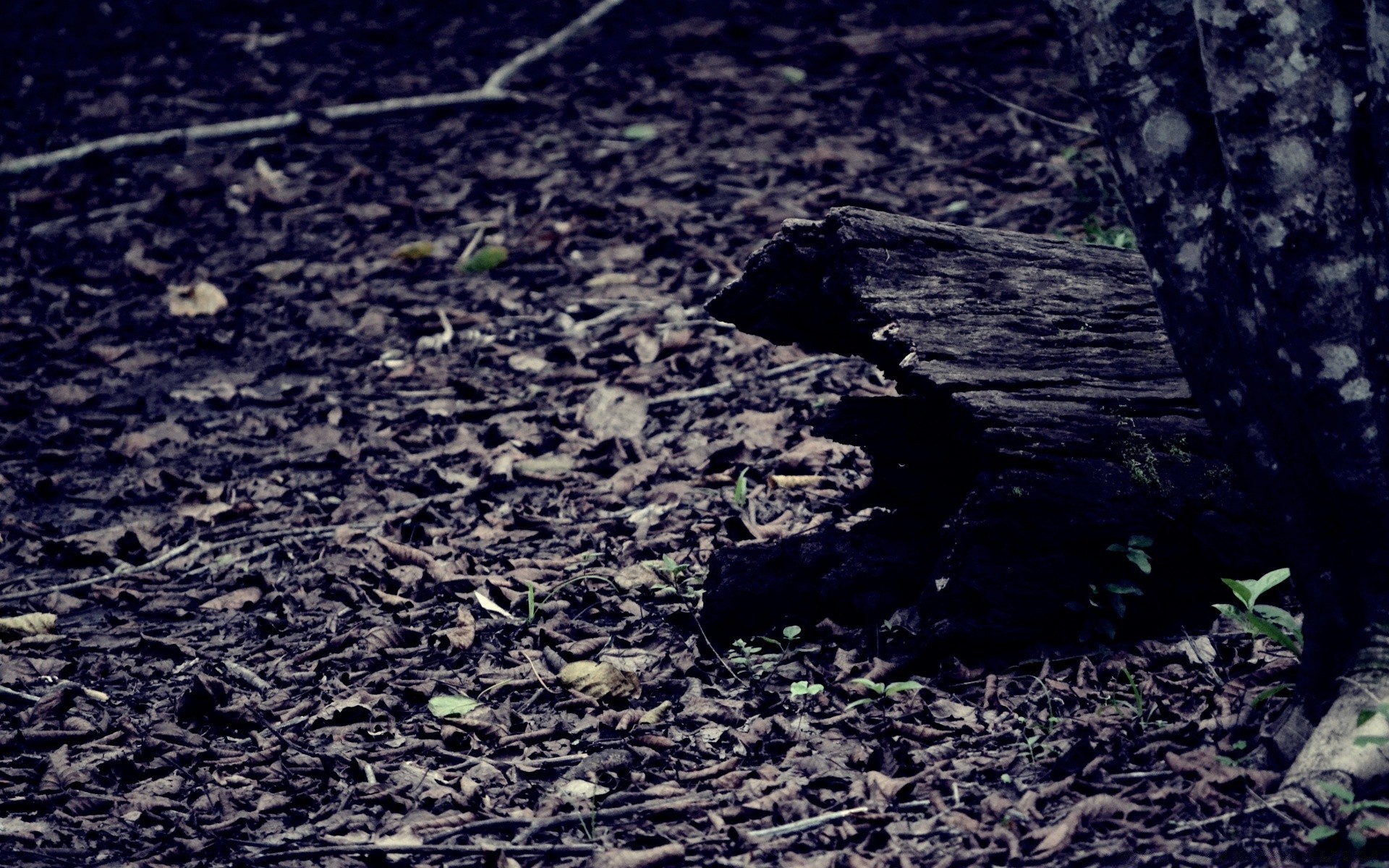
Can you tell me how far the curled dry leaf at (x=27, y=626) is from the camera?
12.3ft

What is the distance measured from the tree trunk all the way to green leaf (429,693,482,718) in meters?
1.94

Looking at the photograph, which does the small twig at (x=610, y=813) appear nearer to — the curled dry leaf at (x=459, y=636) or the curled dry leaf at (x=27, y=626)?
the curled dry leaf at (x=459, y=636)

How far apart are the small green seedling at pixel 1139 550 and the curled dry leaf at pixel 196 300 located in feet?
15.8

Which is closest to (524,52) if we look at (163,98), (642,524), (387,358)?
(163,98)

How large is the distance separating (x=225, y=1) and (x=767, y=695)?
8.71m

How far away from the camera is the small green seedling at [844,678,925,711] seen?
9.53 ft

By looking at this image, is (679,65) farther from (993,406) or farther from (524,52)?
(993,406)

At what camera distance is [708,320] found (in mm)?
5527

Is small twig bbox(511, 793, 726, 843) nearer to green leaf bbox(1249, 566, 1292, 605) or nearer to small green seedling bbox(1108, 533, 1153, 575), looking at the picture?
small green seedling bbox(1108, 533, 1153, 575)

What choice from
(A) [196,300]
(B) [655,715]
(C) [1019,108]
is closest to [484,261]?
(A) [196,300]

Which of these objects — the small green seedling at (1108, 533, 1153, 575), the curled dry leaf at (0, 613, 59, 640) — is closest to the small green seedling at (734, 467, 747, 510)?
the small green seedling at (1108, 533, 1153, 575)

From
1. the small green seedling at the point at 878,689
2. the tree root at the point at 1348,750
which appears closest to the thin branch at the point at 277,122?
the small green seedling at the point at 878,689

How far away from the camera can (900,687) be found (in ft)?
9.52

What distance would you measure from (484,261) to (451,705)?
11.7 feet
